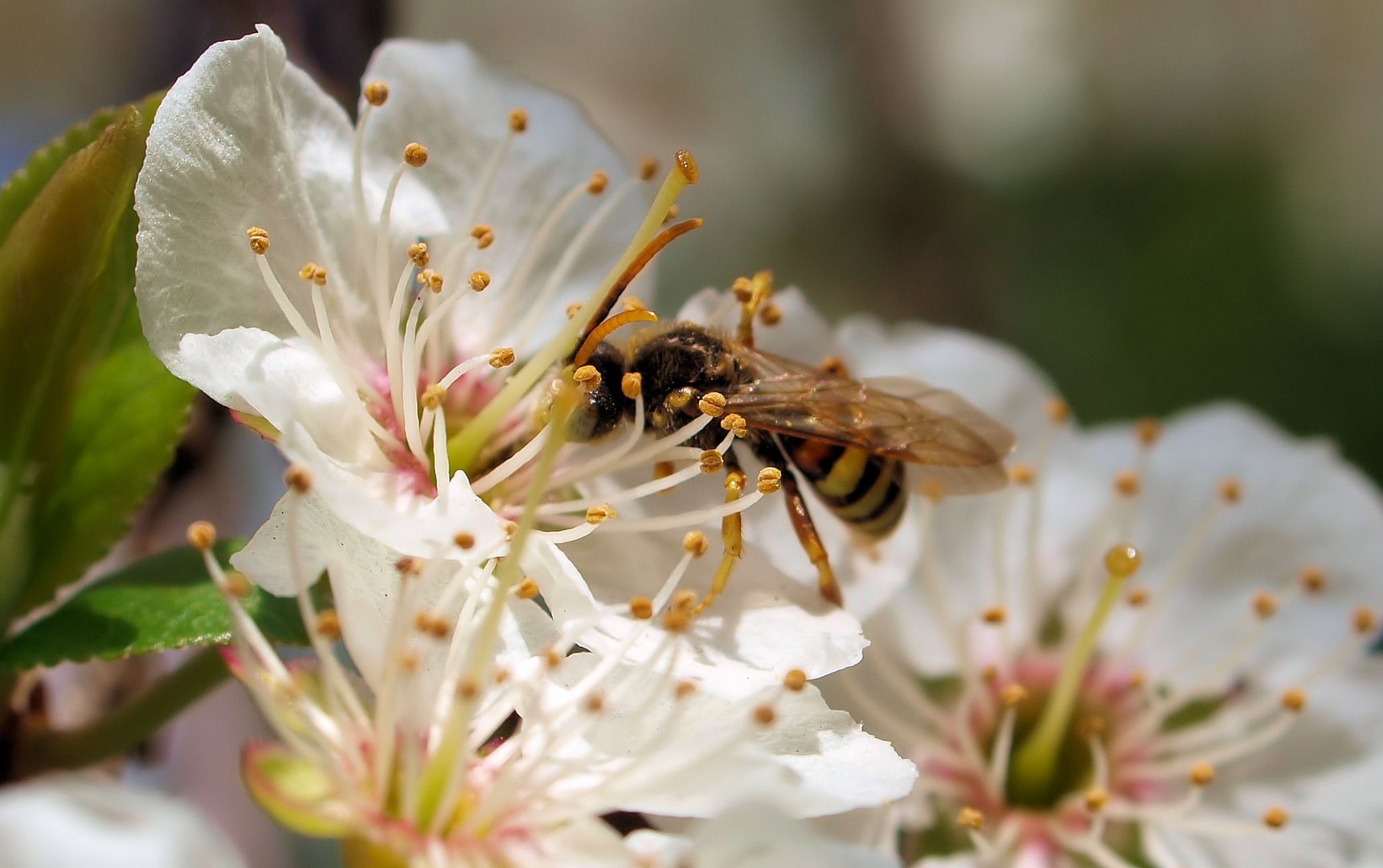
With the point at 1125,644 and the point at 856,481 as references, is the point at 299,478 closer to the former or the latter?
the point at 856,481

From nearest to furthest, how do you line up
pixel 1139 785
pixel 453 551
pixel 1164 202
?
pixel 453 551
pixel 1139 785
pixel 1164 202

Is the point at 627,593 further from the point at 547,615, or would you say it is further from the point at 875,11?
the point at 875,11

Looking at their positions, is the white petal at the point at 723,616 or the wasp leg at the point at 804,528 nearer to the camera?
the white petal at the point at 723,616

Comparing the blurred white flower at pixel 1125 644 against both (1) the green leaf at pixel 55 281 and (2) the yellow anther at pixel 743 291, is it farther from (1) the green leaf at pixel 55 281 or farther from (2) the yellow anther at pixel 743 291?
(1) the green leaf at pixel 55 281

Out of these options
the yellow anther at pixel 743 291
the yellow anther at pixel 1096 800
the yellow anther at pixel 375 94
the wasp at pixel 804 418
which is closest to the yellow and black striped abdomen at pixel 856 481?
the wasp at pixel 804 418

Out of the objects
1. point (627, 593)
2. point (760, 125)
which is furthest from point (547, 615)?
point (760, 125)
